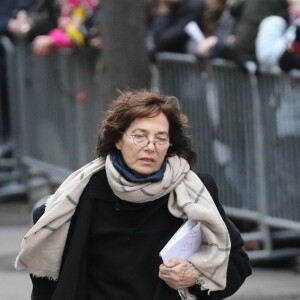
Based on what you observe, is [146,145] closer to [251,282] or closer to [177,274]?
[177,274]

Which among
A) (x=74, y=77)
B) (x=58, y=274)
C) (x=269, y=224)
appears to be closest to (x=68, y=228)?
(x=58, y=274)

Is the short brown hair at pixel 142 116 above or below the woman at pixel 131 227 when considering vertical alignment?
above

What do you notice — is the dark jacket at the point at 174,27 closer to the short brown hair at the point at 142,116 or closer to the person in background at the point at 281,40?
the person in background at the point at 281,40

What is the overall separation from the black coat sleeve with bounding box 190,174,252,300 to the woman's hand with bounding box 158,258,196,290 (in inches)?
3.7

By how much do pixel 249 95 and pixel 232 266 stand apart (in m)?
4.34

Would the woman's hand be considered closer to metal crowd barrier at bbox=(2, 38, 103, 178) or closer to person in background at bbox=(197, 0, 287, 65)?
person in background at bbox=(197, 0, 287, 65)

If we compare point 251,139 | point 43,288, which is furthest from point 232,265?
point 251,139

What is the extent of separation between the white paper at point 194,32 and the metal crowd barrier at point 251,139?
0.24 metres

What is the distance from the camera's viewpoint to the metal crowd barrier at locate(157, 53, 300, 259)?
850 cm

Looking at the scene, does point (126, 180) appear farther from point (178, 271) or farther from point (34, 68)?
point (34, 68)

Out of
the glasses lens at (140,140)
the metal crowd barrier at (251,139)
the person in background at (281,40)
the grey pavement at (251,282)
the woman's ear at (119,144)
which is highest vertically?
the person in background at (281,40)

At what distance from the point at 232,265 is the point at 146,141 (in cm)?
55

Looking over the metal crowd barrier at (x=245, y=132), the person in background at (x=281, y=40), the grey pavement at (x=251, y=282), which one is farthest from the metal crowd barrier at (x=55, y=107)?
the person in background at (x=281, y=40)

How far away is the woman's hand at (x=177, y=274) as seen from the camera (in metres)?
4.38
